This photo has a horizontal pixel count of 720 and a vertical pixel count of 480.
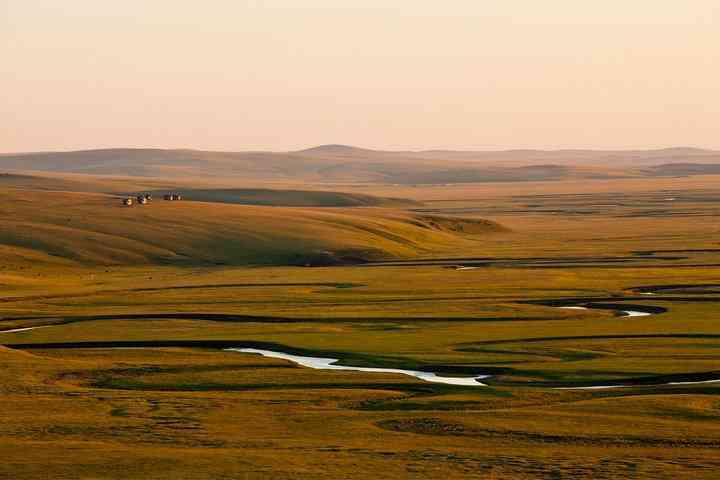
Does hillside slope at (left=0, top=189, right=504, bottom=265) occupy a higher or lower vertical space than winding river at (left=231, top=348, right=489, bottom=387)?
higher

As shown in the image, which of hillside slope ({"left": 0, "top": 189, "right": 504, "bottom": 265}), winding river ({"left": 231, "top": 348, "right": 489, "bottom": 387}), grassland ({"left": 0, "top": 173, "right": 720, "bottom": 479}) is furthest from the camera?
hillside slope ({"left": 0, "top": 189, "right": 504, "bottom": 265})

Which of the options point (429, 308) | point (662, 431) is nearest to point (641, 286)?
point (429, 308)

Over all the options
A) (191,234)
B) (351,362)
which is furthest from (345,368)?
(191,234)

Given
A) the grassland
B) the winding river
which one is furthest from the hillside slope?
the winding river

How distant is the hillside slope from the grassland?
23.6 inches

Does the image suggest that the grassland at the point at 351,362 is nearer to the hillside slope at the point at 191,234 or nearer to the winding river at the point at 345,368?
the hillside slope at the point at 191,234

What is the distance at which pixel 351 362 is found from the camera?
6012 centimetres

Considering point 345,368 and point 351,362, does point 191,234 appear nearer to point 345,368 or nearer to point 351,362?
point 351,362

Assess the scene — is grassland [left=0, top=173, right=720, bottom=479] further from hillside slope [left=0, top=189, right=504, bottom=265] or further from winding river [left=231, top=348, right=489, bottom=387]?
winding river [left=231, top=348, right=489, bottom=387]

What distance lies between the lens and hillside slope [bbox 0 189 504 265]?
120m

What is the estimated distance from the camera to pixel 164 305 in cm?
8344

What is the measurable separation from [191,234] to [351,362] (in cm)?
7140

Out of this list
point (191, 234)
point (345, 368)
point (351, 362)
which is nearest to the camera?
point (345, 368)

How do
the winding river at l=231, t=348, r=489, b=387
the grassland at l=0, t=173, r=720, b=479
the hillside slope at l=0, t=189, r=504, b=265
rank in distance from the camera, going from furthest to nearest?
the hillside slope at l=0, t=189, r=504, b=265, the winding river at l=231, t=348, r=489, b=387, the grassland at l=0, t=173, r=720, b=479
